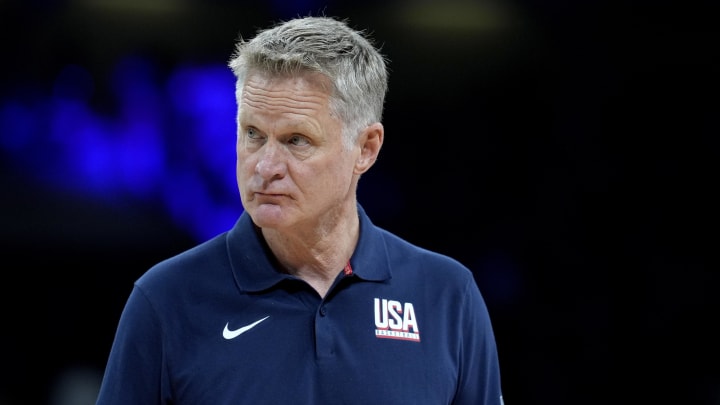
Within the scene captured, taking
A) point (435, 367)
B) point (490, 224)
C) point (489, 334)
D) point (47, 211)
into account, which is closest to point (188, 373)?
point (435, 367)

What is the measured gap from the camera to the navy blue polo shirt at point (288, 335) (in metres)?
2.22

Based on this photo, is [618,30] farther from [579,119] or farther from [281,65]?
[281,65]

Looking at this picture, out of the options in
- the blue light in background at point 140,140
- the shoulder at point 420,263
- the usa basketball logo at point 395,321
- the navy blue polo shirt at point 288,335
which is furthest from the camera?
the blue light in background at point 140,140

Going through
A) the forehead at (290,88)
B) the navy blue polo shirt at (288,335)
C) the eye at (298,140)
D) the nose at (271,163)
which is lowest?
the navy blue polo shirt at (288,335)

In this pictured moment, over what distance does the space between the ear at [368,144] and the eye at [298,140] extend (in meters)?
0.17

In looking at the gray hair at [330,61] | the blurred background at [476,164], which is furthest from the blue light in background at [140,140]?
the gray hair at [330,61]

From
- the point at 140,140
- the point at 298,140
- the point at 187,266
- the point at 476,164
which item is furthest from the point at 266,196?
the point at 476,164

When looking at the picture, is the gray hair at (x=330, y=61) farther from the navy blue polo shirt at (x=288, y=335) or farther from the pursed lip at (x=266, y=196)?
the navy blue polo shirt at (x=288, y=335)

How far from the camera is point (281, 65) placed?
2.28 metres

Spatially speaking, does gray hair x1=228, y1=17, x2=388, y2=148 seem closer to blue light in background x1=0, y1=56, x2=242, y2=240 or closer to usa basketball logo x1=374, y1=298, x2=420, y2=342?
usa basketball logo x1=374, y1=298, x2=420, y2=342

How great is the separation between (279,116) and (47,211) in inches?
110

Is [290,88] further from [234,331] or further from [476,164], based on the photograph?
[476,164]

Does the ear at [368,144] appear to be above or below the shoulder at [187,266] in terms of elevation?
above

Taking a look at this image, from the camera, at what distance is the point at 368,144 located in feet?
8.12
